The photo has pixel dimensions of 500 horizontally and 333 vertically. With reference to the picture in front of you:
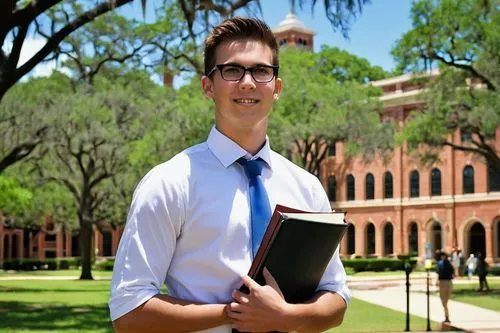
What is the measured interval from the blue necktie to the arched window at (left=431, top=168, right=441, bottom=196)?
5429 cm

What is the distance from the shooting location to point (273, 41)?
256cm

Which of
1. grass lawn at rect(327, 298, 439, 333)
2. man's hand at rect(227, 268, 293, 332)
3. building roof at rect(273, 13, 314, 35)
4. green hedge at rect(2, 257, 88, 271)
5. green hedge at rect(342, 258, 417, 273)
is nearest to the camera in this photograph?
man's hand at rect(227, 268, 293, 332)

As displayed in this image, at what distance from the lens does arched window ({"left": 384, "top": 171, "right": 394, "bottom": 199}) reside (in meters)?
58.4

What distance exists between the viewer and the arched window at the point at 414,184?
5659 centimetres

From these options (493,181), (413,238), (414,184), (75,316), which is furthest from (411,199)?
(75,316)

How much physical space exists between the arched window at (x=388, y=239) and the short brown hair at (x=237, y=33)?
2223 inches

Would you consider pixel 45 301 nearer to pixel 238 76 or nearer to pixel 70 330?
pixel 70 330

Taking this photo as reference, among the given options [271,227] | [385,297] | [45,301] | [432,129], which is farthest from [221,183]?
[432,129]

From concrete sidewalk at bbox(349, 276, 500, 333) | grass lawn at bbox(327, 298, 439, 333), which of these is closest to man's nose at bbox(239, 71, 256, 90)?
grass lawn at bbox(327, 298, 439, 333)

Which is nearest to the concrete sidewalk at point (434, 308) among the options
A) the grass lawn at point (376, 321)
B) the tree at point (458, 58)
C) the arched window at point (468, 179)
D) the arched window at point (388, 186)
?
Result: the grass lawn at point (376, 321)

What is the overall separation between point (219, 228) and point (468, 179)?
53.4 meters

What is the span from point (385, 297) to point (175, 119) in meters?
12.7

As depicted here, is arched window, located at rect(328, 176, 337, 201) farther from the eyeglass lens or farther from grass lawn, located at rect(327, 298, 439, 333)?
the eyeglass lens

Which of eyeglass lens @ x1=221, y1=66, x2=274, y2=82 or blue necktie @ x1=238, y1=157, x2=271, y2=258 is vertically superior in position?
eyeglass lens @ x1=221, y1=66, x2=274, y2=82
